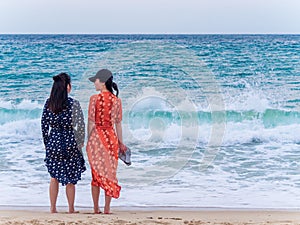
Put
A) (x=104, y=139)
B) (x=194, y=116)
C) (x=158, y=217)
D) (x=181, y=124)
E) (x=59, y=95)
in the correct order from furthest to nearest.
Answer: (x=194, y=116), (x=181, y=124), (x=158, y=217), (x=104, y=139), (x=59, y=95)

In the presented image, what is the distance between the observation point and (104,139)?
413 cm

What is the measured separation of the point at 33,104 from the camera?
39.8ft

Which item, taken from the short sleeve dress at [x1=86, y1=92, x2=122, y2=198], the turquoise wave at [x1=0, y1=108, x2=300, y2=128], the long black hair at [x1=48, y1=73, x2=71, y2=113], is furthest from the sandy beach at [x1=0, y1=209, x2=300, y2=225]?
the turquoise wave at [x1=0, y1=108, x2=300, y2=128]

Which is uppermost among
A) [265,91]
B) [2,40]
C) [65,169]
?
[2,40]

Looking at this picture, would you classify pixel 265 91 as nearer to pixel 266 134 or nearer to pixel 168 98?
pixel 168 98

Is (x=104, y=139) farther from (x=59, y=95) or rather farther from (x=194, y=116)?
(x=194, y=116)

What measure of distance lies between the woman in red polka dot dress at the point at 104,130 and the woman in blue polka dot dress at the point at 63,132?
0.30 ft

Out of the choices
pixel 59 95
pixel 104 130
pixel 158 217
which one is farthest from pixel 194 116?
pixel 59 95

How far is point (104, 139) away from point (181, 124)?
5.82m

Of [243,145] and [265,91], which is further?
[265,91]

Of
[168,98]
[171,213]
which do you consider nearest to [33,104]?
[168,98]

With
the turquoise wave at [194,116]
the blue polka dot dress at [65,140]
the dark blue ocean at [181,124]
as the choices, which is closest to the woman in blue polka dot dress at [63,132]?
the blue polka dot dress at [65,140]

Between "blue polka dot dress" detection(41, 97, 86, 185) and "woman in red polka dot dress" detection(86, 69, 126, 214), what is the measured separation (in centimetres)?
9

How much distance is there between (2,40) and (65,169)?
23.0 m
